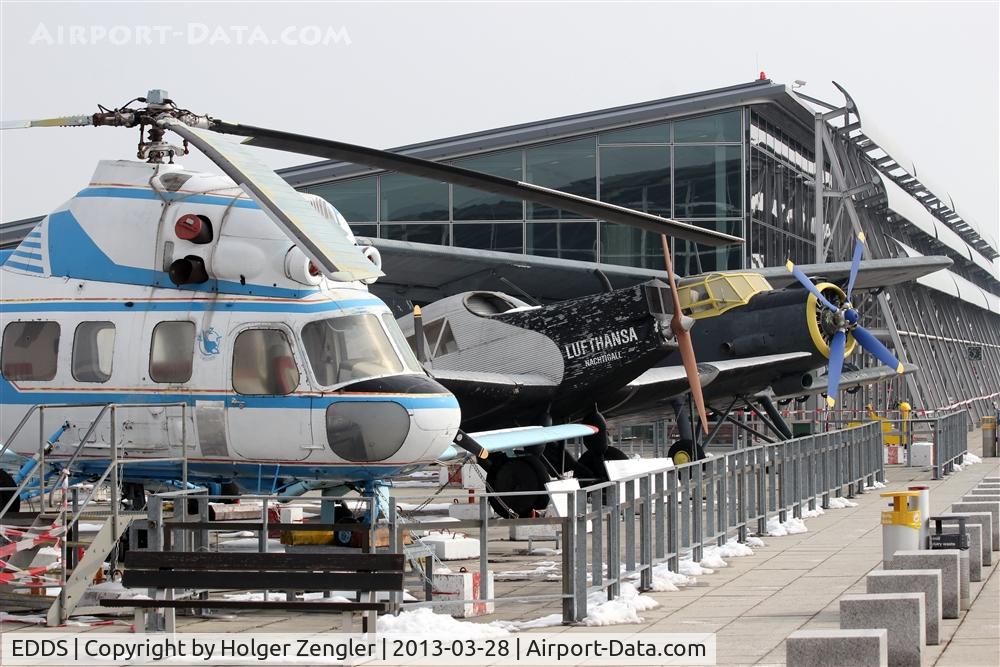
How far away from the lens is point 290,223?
381 inches

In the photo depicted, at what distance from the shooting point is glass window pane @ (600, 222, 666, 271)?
42.6 metres

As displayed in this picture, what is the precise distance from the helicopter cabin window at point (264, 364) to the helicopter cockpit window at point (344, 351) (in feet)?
0.76

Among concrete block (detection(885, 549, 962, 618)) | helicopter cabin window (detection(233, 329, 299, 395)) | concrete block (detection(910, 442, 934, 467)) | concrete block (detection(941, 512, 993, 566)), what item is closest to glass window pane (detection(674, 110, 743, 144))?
concrete block (detection(910, 442, 934, 467))

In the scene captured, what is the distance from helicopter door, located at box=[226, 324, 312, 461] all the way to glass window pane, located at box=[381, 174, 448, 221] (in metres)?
30.0

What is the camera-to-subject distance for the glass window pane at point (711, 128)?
4291 cm

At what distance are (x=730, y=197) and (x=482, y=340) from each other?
2288 centimetres

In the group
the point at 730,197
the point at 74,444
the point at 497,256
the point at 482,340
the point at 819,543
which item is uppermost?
the point at 730,197

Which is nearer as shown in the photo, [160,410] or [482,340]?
[160,410]

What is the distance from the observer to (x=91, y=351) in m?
13.5

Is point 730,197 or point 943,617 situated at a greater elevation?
point 730,197

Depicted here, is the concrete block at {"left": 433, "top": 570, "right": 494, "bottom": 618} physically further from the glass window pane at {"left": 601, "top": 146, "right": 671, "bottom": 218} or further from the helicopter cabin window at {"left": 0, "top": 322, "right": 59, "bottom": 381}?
the glass window pane at {"left": 601, "top": 146, "right": 671, "bottom": 218}

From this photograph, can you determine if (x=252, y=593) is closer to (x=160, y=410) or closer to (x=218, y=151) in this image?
(x=160, y=410)

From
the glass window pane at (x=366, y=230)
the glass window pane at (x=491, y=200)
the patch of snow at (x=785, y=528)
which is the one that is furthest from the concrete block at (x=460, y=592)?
the glass window pane at (x=366, y=230)

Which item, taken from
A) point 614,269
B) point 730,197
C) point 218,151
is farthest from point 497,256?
point 218,151
